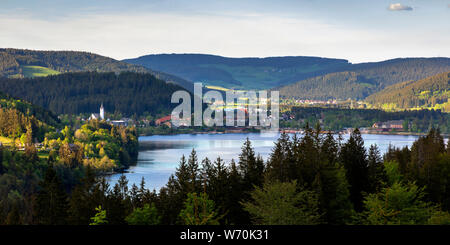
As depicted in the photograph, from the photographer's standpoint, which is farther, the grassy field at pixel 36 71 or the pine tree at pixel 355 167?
the grassy field at pixel 36 71

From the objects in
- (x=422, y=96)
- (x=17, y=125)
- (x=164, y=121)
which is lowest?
(x=164, y=121)

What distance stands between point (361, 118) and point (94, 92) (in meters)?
71.2

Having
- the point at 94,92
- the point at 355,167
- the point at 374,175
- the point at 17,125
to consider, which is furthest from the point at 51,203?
the point at 94,92

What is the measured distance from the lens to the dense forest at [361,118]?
385ft

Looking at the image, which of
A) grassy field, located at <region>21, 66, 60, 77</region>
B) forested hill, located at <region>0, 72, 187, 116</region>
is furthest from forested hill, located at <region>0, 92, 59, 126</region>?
grassy field, located at <region>21, 66, 60, 77</region>

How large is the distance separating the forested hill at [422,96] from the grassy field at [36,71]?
364 feet

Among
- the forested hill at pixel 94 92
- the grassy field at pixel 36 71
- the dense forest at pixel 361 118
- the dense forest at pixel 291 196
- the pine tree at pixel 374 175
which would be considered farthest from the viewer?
the grassy field at pixel 36 71

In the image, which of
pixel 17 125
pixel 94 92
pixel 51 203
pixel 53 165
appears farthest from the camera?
pixel 94 92

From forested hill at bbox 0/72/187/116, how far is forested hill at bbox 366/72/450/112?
69842 millimetres

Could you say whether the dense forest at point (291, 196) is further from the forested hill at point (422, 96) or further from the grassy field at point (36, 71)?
the grassy field at point (36, 71)

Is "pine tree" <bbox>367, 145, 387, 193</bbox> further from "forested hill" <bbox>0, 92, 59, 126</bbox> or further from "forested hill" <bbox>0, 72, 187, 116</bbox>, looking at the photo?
"forested hill" <bbox>0, 72, 187, 116</bbox>

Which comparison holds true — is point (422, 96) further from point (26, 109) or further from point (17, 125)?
point (17, 125)

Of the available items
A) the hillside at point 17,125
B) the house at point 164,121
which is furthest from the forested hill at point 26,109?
the house at point 164,121

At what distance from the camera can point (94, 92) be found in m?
151
